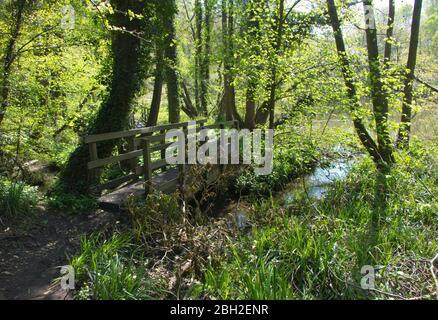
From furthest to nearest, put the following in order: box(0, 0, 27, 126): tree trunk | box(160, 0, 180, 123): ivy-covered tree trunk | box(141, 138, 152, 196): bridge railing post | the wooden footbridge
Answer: box(160, 0, 180, 123): ivy-covered tree trunk → box(0, 0, 27, 126): tree trunk → box(141, 138, 152, 196): bridge railing post → the wooden footbridge

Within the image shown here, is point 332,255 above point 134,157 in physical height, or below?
below

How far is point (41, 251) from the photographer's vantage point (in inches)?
183

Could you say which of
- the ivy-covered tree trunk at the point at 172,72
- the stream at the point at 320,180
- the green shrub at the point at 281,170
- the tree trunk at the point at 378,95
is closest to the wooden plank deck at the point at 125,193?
the green shrub at the point at 281,170

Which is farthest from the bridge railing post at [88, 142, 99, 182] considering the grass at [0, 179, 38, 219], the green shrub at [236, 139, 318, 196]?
the green shrub at [236, 139, 318, 196]

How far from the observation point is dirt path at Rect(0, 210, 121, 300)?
147 inches

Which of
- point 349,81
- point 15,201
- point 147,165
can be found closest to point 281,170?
point 349,81

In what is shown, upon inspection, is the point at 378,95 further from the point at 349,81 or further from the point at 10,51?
the point at 10,51

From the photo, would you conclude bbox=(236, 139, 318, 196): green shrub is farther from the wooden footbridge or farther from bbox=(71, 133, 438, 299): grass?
bbox=(71, 133, 438, 299): grass

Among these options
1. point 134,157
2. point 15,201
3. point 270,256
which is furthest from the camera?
point 134,157

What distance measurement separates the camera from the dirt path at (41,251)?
374 cm

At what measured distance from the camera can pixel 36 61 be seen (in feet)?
26.6

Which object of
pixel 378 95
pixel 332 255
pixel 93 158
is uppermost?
pixel 378 95

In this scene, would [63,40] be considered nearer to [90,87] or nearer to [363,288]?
[90,87]

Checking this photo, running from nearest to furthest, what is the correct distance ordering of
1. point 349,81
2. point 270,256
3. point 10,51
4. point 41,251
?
point 270,256
point 41,251
point 10,51
point 349,81
